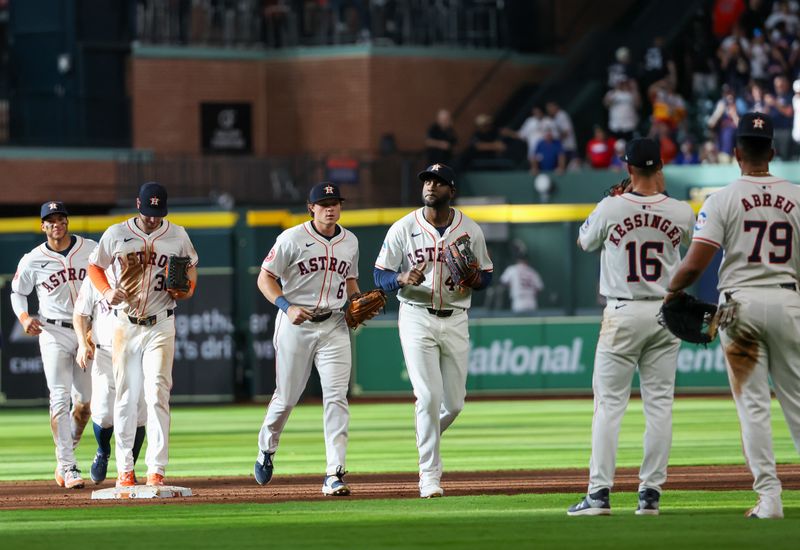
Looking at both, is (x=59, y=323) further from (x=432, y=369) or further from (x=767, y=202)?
(x=767, y=202)

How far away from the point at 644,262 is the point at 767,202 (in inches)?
32.7

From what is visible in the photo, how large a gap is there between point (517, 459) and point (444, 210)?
4200 millimetres

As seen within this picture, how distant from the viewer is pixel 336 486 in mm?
11594

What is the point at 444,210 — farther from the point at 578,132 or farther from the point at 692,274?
the point at 578,132

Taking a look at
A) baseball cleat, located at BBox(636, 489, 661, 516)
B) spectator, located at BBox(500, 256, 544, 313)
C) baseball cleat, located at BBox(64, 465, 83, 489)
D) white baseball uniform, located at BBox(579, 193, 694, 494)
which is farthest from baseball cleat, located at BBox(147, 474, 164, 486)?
spectator, located at BBox(500, 256, 544, 313)

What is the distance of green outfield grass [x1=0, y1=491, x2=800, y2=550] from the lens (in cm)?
873

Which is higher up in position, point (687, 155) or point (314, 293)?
point (687, 155)

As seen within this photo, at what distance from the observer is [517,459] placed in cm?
1512

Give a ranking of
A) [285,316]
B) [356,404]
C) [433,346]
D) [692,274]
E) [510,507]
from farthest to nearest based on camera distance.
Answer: [356,404]
[285,316]
[433,346]
[510,507]
[692,274]

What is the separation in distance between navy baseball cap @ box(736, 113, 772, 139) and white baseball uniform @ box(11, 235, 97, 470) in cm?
611

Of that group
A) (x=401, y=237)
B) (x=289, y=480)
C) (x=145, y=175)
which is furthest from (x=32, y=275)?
(x=145, y=175)

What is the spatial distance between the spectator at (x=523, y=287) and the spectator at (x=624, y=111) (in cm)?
509

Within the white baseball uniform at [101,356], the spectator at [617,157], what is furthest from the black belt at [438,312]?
the spectator at [617,157]

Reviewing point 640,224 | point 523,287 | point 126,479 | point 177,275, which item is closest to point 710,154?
point 523,287
